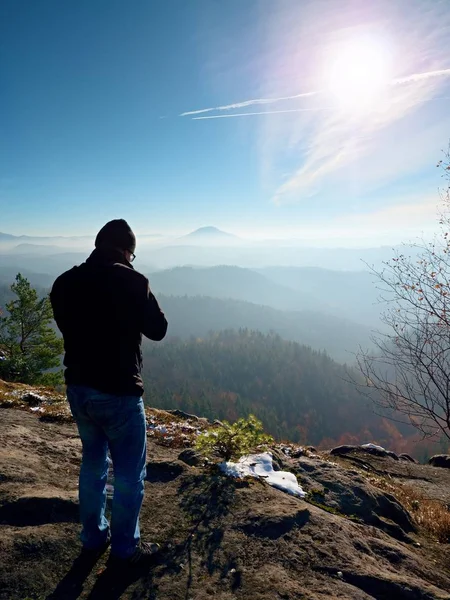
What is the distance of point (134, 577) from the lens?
4031 mm

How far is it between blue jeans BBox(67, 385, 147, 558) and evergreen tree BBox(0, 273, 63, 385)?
21.6m

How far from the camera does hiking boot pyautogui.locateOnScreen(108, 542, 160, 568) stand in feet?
13.6

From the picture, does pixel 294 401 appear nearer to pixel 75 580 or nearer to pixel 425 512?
pixel 425 512

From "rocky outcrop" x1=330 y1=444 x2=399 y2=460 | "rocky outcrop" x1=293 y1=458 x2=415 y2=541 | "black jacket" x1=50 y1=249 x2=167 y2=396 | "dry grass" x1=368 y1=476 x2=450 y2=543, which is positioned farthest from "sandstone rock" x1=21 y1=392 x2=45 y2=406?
"rocky outcrop" x1=330 y1=444 x2=399 y2=460

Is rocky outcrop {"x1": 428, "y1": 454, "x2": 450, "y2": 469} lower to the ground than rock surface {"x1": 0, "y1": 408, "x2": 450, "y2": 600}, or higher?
lower

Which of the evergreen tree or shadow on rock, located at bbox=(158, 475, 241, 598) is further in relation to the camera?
the evergreen tree

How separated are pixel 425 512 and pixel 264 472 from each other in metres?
4.08

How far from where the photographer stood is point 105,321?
12.7ft

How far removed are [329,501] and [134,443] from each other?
15.4 feet

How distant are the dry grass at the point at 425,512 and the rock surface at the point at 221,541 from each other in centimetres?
47

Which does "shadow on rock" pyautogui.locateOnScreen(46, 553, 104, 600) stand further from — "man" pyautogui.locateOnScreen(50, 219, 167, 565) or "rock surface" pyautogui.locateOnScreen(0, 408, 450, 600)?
"man" pyautogui.locateOnScreen(50, 219, 167, 565)

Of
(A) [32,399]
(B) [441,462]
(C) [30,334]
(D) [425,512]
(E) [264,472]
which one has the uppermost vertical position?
(E) [264,472]

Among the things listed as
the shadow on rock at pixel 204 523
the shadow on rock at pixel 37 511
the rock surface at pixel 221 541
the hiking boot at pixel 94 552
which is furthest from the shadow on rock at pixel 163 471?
the hiking boot at pixel 94 552

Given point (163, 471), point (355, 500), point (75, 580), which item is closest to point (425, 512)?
point (355, 500)
